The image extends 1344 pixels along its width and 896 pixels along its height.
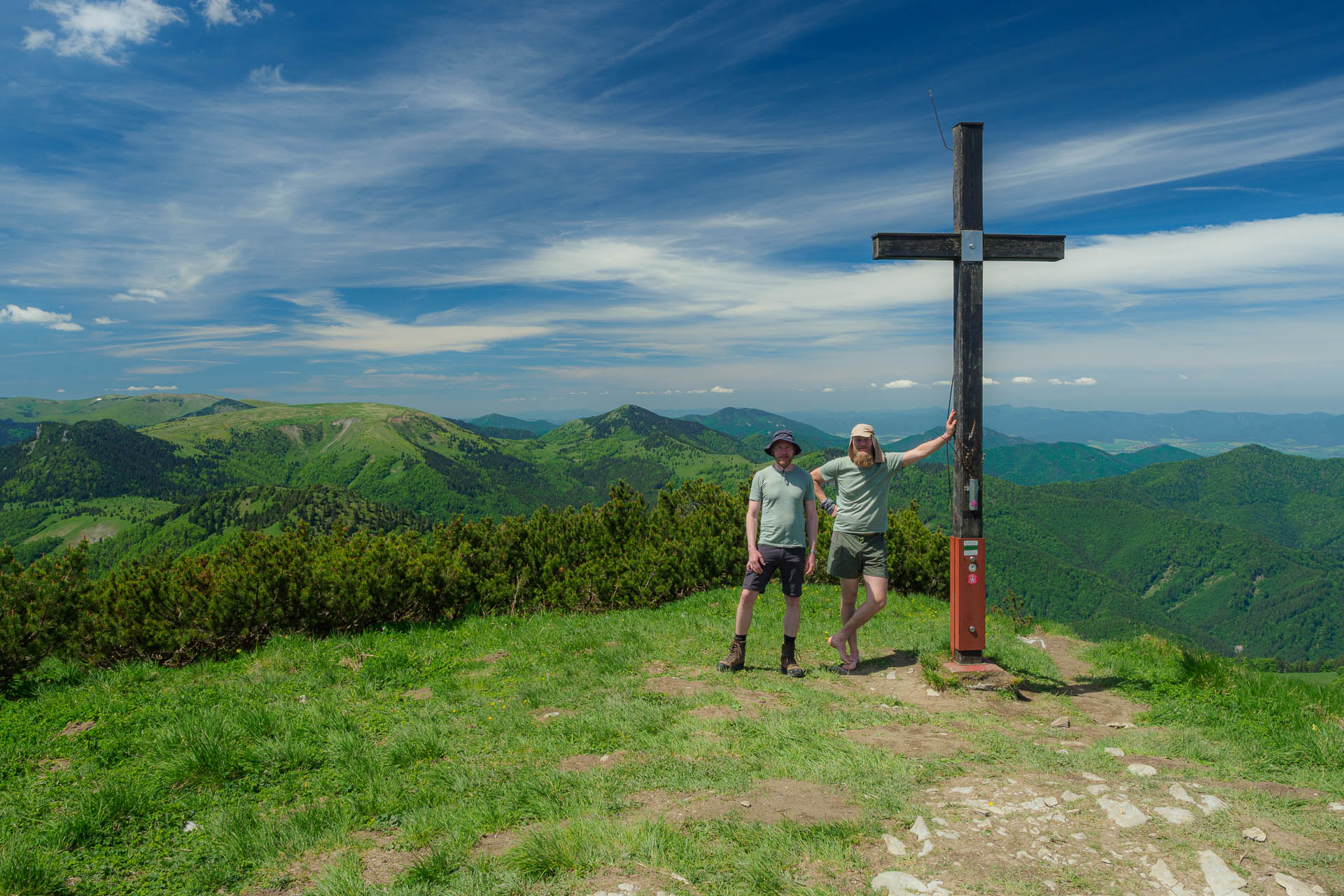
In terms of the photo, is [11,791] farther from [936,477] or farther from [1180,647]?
[936,477]

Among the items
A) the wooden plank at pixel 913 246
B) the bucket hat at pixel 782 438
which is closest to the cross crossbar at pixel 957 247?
the wooden plank at pixel 913 246

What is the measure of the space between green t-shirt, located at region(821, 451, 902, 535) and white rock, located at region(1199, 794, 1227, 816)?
3427 millimetres

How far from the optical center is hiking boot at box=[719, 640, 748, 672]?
727cm

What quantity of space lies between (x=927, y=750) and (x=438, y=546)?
8.27 m

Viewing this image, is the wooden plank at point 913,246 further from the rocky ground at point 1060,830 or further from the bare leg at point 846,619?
the rocky ground at point 1060,830

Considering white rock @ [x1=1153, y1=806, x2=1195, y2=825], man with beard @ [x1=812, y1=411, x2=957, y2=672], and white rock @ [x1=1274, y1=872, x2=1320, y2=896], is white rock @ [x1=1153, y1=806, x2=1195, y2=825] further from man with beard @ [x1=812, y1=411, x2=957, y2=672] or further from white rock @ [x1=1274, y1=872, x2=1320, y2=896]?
man with beard @ [x1=812, y1=411, x2=957, y2=672]

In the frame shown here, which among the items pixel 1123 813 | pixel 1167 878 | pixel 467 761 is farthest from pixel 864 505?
pixel 467 761

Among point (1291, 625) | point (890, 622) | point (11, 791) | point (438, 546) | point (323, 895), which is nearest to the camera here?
point (323, 895)

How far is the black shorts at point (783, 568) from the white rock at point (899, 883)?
3662 mm

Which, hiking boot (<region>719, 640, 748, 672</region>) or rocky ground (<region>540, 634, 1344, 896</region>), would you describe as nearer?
rocky ground (<region>540, 634, 1344, 896</region>)

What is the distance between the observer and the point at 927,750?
195 inches

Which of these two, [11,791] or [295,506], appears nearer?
[11,791]

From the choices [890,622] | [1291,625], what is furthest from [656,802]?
[1291,625]

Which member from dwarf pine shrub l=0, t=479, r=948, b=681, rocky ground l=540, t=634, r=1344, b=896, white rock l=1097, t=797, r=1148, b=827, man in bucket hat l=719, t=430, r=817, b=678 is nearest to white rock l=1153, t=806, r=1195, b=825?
rocky ground l=540, t=634, r=1344, b=896
